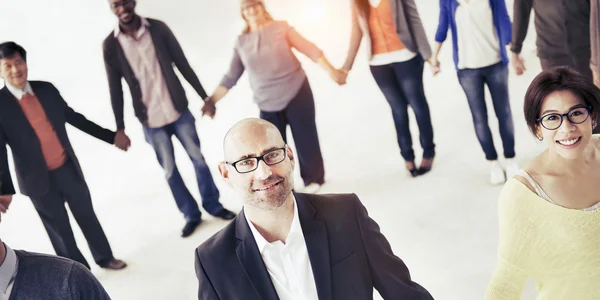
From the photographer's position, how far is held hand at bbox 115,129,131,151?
3.29 metres

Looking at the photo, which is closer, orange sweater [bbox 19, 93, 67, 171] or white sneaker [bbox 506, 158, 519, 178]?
orange sweater [bbox 19, 93, 67, 171]

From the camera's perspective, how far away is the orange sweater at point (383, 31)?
11.2ft

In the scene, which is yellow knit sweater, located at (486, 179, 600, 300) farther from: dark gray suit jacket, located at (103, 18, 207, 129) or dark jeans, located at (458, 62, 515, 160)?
dark gray suit jacket, located at (103, 18, 207, 129)

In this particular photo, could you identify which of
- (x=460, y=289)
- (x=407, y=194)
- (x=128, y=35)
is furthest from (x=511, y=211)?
(x=128, y=35)

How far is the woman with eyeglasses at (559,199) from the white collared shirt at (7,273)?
1590 mm

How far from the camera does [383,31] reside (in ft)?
11.4

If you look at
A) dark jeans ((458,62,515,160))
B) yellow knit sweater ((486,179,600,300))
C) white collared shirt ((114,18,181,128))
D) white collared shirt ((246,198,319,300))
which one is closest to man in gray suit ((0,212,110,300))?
white collared shirt ((246,198,319,300))

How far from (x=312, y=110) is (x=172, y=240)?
1.07 metres

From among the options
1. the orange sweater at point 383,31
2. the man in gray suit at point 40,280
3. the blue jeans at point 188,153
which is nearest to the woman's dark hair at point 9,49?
the blue jeans at point 188,153

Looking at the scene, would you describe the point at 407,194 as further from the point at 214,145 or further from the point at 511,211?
the point at 511,211

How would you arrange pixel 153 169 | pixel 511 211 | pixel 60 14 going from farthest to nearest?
pixel 153 169, pixel 60 14, pixel 511 211

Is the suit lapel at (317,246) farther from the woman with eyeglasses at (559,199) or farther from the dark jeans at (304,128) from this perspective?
the dark jeans at (304,128)

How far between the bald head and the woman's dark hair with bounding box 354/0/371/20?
161cm

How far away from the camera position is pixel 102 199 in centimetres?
329
